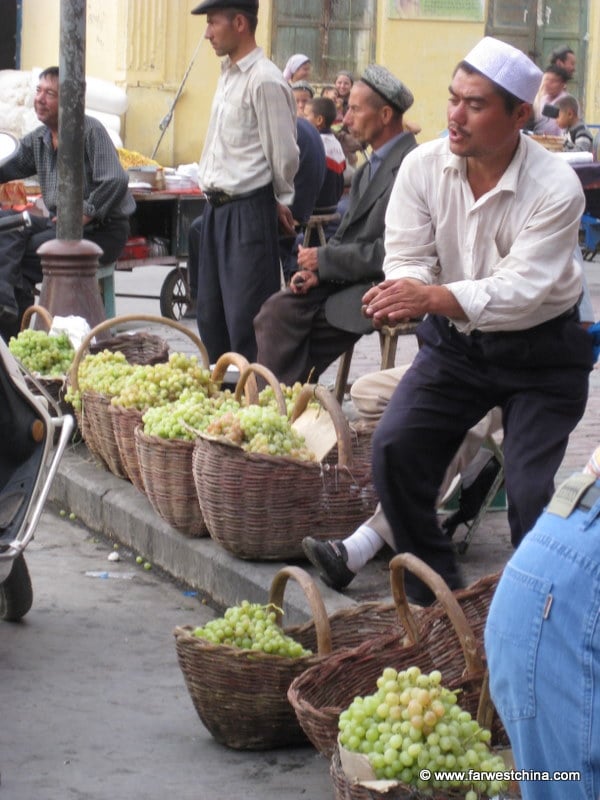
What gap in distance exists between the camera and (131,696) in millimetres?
4496

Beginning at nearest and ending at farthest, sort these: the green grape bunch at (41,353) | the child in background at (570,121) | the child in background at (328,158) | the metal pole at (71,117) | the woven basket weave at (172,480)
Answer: the woven basket weave at (172,480) < the green grape bunch at (41,353) < the metal pole at (71,117) < the child in background at (328,158) < the child in background at (570,121)

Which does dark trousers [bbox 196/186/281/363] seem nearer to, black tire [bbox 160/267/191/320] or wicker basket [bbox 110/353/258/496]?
wicker basket [bbox 110/353/258/496]

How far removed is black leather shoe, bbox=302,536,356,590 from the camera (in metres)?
5.00

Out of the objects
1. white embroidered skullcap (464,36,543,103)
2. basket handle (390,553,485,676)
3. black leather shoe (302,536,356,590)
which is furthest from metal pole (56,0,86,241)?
basket handle (390,553,485,676)

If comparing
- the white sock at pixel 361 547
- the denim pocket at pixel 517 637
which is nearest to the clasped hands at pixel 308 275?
the white sock at pixel 361 547

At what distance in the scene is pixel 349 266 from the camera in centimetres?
661

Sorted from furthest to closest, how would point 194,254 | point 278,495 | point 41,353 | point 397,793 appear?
point 194,254 → point 41,353 → point 278,495 → point 397,793

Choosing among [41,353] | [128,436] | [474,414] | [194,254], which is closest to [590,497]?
[474,414]

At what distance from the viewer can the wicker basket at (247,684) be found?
3.92m

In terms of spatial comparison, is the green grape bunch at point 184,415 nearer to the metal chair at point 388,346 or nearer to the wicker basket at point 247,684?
the metal chair at point 388,346

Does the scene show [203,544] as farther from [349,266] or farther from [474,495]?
[349,266]

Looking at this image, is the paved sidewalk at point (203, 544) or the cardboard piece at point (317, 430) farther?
the cardboard piece at point (317, 430)

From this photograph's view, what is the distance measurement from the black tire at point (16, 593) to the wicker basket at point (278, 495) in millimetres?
682

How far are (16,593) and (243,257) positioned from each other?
3.00 m
